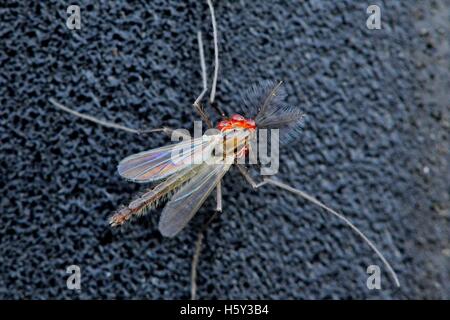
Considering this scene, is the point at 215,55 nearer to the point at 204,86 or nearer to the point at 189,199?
the point at 204,86

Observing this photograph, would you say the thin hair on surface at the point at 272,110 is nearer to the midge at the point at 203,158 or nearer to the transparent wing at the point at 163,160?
the midge at the point at 203,158

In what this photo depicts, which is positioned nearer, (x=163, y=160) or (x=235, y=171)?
(x=163, y=160)

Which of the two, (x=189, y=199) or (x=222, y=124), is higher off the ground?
(x=222, y=124)

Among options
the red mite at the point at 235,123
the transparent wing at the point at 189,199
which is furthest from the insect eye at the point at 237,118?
the transparent wing at the point at 189,199

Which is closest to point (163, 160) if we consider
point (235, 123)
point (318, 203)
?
point (235, 123)

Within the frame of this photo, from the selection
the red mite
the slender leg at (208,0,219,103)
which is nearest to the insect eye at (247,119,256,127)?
the red mite

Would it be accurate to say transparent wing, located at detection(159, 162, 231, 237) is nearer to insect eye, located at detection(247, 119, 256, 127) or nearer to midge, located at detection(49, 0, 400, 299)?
midge, located at detection(49, 0, 400, 299)
